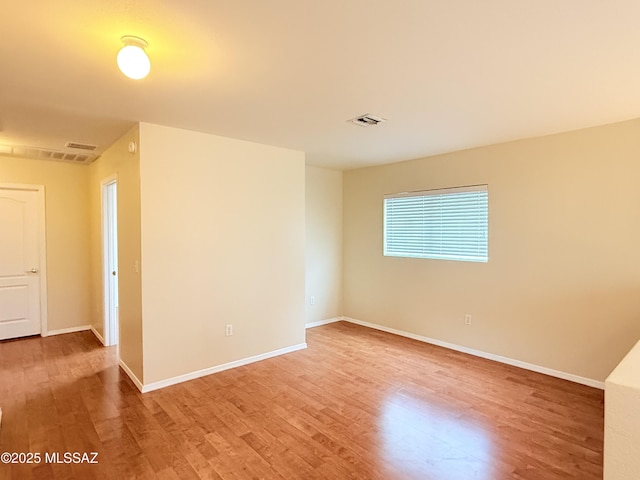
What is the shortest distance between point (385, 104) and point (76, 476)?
3.20m

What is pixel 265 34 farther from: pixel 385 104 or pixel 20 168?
pixel 20 168

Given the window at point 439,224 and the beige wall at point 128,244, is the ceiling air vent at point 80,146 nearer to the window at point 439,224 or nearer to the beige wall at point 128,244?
the beige wall at point 128,244

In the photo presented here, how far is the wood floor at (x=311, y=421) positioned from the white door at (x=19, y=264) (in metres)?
1.04

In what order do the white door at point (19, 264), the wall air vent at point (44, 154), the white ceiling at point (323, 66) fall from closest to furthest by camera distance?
the white ceiling at point (323, 66), the wall air vent at point (44, 154), the white door at point (19, 264)

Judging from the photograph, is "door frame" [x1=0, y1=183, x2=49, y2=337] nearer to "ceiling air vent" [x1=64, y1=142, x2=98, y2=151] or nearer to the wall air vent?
the wall air vent

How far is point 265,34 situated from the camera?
174 centimetres

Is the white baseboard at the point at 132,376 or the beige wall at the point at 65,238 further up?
the beige wall at the point at 65,238

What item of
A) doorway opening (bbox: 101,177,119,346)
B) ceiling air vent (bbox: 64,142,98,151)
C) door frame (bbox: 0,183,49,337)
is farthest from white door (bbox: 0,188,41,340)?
ceiling air vent (bbox: 64,142,98,151)

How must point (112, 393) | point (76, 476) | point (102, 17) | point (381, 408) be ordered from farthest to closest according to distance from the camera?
point (112, 393)
point (381, 408)
point (76, 476)
point (102, 17)

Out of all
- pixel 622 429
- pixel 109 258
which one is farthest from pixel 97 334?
pixel 622 429

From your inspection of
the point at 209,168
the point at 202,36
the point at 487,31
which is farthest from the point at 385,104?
the point at 209,168

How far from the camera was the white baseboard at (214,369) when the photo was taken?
128 inches

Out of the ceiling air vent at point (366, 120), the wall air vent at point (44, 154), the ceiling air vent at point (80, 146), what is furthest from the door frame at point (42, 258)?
the ceiling air vent at point (366, 120)

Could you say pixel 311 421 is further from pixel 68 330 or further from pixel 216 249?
pixel 68 330
